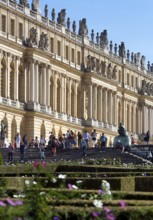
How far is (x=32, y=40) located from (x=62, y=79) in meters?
9.05

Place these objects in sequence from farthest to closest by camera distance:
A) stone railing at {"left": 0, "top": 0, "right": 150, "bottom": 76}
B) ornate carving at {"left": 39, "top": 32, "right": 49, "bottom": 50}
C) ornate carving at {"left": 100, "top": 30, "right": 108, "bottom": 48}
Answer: ornate carving at {"left": 100, "top": 30, "right": 108, "bottom": 48} → ornate carving at {"left": 39, "top": 32, "right": 49, "bottom": 50} → stone railing at {"left": 0, "top": 0, "right": 150, "bottom": 76}

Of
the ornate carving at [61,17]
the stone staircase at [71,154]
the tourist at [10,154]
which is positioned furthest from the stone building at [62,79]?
the tourist at [10,154]

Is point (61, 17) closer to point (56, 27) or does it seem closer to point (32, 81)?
point (56, 27)

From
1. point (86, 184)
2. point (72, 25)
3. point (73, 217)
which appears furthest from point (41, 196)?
point (72, 25)

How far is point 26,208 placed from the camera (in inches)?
467

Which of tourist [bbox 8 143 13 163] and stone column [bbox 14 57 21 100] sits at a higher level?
stone column [bbox 14 57 21 100]

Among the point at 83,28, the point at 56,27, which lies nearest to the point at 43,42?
the point at 56,27

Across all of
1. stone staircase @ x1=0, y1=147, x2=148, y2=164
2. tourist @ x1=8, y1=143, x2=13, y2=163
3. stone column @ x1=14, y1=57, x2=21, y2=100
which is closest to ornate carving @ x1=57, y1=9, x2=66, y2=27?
stone column @ x1=14, y1=57, x2=21, y2=100

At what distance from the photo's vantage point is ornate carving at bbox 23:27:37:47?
6581 centimetres

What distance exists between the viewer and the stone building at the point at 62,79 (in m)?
64.0

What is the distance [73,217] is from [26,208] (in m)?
1.15

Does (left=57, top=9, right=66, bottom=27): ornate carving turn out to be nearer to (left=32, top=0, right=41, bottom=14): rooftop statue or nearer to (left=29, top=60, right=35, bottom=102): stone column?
(left=32, top=0, right=41, bottom=14): rooftop statue

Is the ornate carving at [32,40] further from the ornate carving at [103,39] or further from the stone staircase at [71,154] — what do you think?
the ornate carving at [103,39]

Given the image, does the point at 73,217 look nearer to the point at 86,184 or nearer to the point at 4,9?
the point at 86,184
